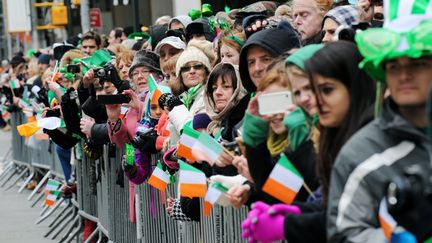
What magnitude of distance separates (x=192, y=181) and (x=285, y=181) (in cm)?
197

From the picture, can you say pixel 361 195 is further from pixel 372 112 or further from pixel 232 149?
pixel 232 149

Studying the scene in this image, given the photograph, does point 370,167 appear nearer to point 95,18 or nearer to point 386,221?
point 386,221

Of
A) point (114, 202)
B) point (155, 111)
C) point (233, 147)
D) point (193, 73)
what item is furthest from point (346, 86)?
point (114, 202)

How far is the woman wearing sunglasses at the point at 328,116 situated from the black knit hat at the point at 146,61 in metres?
6.20

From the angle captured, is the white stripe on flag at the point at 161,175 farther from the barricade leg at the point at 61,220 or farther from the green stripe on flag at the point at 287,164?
the barricade leg at the point at 61,220

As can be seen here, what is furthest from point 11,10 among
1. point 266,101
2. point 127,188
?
point 266,101

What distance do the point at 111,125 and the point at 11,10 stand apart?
2782cm

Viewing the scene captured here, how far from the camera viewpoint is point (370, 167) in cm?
428

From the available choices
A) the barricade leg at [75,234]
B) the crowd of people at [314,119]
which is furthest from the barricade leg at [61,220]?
the crowd of people at [314,119]

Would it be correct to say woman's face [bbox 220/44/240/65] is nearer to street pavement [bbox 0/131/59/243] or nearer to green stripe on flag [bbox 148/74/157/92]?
green stripe on flag [bbox 148/74/157/92]

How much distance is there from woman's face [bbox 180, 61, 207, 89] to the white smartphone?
3.38m

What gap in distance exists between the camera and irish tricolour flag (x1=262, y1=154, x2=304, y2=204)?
17.5ft

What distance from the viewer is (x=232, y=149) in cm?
643

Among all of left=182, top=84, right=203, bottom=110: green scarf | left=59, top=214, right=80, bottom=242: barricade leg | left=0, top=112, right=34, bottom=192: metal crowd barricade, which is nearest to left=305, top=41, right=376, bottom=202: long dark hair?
left=182, top=84, right=203, bottom=110: green scarf
